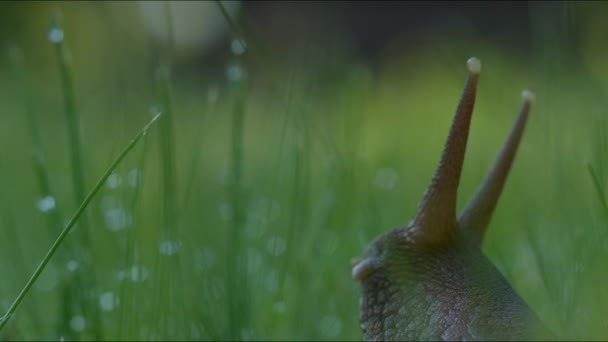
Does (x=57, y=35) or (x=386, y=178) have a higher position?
(x=57, y=35)

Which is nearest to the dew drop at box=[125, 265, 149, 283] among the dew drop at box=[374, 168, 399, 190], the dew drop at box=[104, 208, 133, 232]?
the dew drop at box=[104, 208, 133, 232]

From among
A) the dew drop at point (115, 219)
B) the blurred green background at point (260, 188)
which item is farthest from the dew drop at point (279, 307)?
the dew drop at point (115, 219)

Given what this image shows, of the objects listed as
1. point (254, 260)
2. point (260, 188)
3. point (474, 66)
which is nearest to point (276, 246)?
point (254, 260)

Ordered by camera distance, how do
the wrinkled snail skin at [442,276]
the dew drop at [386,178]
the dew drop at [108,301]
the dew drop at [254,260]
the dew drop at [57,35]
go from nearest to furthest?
the wrinkled snail skin at [442,276], the dew drop at [57,35], the dew drop at [108,301], the dew drop at [254,260], the dew drop at [386,178]

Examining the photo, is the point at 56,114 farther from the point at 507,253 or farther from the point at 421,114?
the point at 507,253

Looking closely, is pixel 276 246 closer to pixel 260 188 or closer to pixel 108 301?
pixel 108 301

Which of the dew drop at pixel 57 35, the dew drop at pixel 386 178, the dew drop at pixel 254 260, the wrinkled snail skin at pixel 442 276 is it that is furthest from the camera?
the dew drop at pixel 386 178

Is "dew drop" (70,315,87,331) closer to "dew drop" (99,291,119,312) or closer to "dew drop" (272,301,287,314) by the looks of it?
"dew drop" (99,291,119,312)

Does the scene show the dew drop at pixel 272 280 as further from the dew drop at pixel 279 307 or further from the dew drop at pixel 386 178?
the dew drop at pixel 386 178
